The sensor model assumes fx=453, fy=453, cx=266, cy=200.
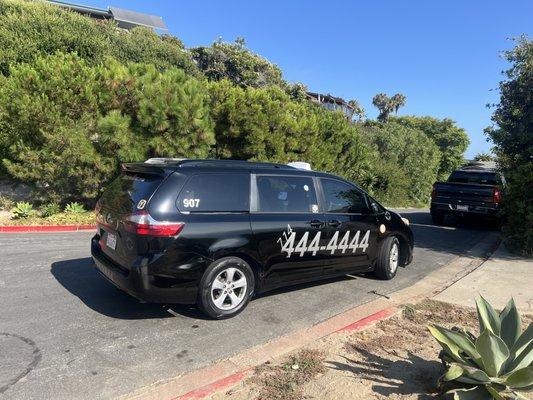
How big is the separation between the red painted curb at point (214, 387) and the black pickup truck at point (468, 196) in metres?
10.6

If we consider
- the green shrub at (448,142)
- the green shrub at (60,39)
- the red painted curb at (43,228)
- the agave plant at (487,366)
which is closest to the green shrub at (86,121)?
the red painted curb at (43,228)

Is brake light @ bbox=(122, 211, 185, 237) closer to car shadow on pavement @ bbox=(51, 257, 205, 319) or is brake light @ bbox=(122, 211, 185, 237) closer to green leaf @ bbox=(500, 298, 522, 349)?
car shadow on pavement @ bbox=(51, 257, 205, 319)

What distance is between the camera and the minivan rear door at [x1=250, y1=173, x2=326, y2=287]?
522 cm

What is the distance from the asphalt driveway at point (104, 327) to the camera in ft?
11.8

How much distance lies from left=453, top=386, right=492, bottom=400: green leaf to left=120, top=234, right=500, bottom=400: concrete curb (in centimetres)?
157

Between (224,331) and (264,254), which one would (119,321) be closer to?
(224,331)

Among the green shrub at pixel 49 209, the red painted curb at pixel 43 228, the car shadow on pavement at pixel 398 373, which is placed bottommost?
the car shadow on pavement at pixel 398 373

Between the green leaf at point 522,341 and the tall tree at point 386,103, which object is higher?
the tall tree at point 386,103

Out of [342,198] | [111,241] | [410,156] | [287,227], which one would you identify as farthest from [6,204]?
[410,156]

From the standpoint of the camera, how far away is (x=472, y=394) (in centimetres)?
322

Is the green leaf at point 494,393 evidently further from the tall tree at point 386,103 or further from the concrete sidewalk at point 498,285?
the tall tree at point 386,103

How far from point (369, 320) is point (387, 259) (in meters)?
1.86

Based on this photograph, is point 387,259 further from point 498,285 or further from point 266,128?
point 266,128

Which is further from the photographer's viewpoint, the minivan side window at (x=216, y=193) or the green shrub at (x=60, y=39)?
the green shrub at (x=60, y=39)
